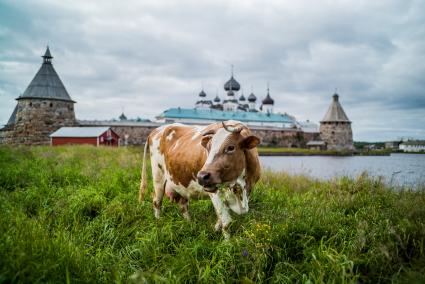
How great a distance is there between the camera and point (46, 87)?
97.7 ft

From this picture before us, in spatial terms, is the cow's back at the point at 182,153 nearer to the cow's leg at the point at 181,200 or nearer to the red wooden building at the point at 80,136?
the cow's leg at the point at 181,200

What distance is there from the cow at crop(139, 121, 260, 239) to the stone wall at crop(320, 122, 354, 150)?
51.1m

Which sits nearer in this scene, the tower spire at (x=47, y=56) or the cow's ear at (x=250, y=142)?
the cow's ear at (x=250, y=142)

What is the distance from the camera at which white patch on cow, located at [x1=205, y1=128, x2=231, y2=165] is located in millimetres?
2670

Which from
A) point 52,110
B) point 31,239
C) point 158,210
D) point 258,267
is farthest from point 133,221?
point 52,110

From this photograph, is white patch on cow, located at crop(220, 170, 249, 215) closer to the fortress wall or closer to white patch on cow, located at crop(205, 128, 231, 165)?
white patch on cow, located at crop(205, 128, 231, 165)

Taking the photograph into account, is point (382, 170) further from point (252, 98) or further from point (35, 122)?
point (252, 98)

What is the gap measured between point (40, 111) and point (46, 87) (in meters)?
2.70

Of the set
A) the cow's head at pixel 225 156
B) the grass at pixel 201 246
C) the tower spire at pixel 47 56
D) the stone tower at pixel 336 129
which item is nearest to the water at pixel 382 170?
the grass at pixel 201 246

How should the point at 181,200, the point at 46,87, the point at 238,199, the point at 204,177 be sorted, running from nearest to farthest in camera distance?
the point at 204,177
the point at 238,199
the point at 181,200
the point at 46,87

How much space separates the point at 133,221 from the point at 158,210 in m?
0.42

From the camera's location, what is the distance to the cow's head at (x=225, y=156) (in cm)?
255

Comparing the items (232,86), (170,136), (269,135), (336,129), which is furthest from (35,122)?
(232,86)

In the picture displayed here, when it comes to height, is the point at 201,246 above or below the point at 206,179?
below
